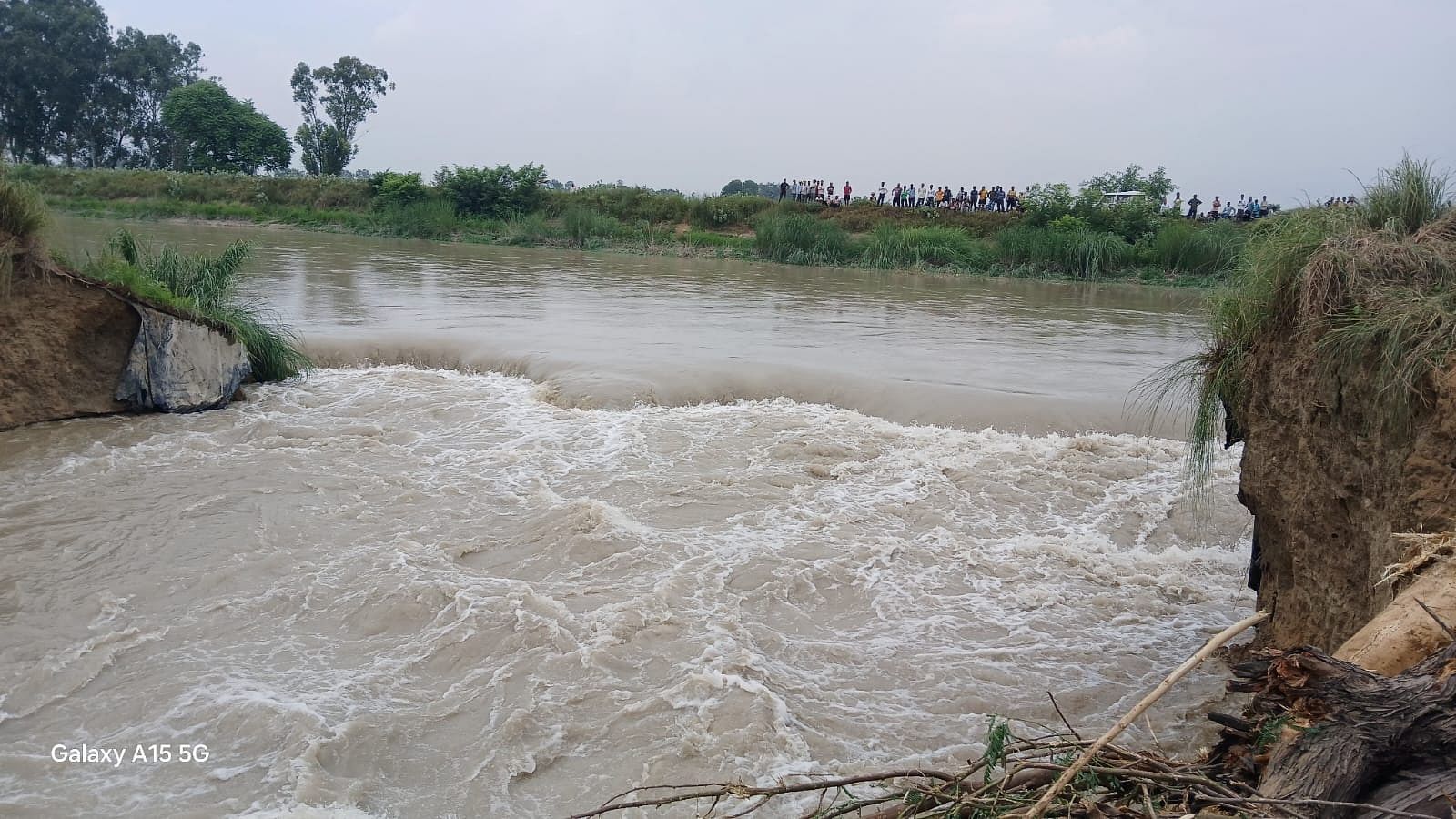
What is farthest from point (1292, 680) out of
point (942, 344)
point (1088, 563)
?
point (942, 344)

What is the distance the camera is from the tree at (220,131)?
5519cm

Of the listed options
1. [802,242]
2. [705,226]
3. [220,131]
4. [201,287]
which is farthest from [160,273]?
[220,131]

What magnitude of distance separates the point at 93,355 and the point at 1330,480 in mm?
9376

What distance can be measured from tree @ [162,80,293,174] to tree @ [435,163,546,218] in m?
24.8

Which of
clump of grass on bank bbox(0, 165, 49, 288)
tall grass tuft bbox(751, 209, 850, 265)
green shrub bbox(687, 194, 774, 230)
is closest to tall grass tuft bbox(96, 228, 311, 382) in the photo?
clump of grass on bank bbox(0, 165, 49, 288)

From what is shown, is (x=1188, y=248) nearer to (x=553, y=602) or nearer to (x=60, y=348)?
(x=553, y=602)

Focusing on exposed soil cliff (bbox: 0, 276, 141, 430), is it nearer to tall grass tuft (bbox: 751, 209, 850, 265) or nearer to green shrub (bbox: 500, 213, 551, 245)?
tall grass tuft (bbox: 751, 209, 850, 265)

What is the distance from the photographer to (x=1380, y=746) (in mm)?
1908

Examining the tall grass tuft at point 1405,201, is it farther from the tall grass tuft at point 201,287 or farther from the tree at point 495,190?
the tree at point 495,190

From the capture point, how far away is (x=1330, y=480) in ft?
13.1

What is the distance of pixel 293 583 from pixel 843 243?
25367 millimetres

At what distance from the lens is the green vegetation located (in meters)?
3.46

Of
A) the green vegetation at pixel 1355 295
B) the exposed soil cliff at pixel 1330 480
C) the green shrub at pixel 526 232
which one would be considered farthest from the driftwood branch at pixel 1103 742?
the green shrub at pixel 526 232

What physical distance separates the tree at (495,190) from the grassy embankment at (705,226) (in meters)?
0.62
